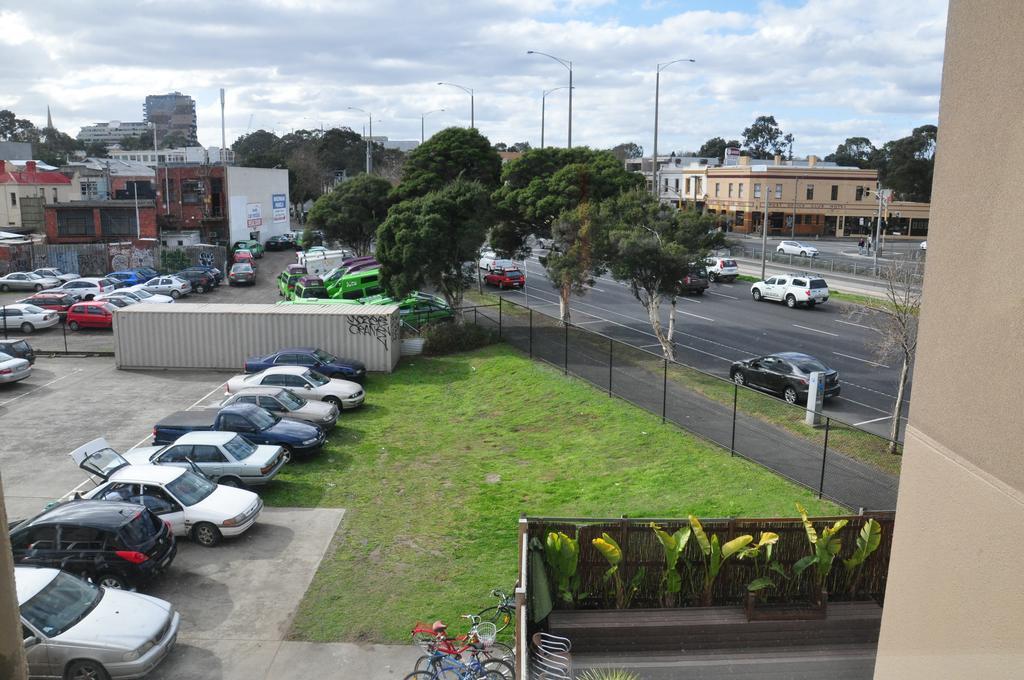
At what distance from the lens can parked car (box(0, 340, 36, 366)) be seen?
2943 cm

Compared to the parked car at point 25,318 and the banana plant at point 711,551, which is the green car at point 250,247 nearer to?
the parked car at point 25,318

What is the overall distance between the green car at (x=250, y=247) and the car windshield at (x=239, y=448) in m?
51.1

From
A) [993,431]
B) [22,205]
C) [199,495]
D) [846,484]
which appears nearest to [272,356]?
[199,495]

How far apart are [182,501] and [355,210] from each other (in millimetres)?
38037

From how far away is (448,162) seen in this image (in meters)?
41.6

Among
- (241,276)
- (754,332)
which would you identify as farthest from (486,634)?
(241,276)

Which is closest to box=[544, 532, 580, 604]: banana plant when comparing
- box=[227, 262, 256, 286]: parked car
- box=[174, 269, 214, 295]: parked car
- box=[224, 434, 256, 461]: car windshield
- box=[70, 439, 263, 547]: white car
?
box=[70, 439, 263, 547]: white car

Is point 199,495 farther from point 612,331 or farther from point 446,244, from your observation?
point 612,331

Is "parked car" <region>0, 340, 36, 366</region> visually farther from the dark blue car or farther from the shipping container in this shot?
the dark blue car

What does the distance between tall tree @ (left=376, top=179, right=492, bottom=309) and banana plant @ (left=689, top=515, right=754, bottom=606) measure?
74.6 feet

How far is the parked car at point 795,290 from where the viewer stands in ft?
136

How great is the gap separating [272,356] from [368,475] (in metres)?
9.29

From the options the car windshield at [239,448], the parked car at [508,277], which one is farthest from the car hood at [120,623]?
the parked car at [508,277]

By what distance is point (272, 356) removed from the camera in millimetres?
27516
